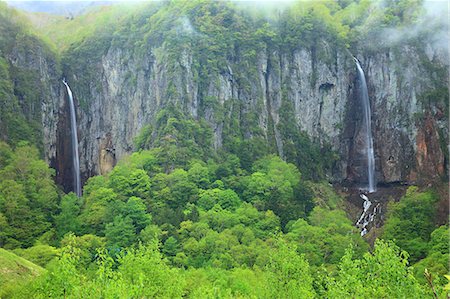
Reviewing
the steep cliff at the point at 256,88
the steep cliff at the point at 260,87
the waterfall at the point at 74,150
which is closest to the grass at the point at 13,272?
the waterfall at the point at 74,150

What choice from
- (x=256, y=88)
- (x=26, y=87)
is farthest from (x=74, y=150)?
(x=256, y=88)

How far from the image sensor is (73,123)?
67438mm

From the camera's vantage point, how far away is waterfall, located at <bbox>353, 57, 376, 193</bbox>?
2746 inches

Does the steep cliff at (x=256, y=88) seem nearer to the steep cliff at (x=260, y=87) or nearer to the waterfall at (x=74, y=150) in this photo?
the steep cliff at (x=260, y=87)

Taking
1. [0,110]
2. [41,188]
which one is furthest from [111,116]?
[41,188]

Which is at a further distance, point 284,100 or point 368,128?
point 368,128

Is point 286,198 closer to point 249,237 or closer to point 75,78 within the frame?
point 249,237

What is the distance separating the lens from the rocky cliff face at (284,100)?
6612cm

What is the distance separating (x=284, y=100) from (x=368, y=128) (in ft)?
32.7

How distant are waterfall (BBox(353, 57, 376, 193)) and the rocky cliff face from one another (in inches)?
23.4

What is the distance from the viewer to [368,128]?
70.3 meters

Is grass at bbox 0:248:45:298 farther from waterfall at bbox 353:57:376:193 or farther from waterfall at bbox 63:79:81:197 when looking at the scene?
waterfall at bbox 353:57:376:193

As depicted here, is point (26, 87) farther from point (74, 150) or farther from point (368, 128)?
point (368, 128)

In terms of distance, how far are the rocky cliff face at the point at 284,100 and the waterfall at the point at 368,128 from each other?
0.59 m
